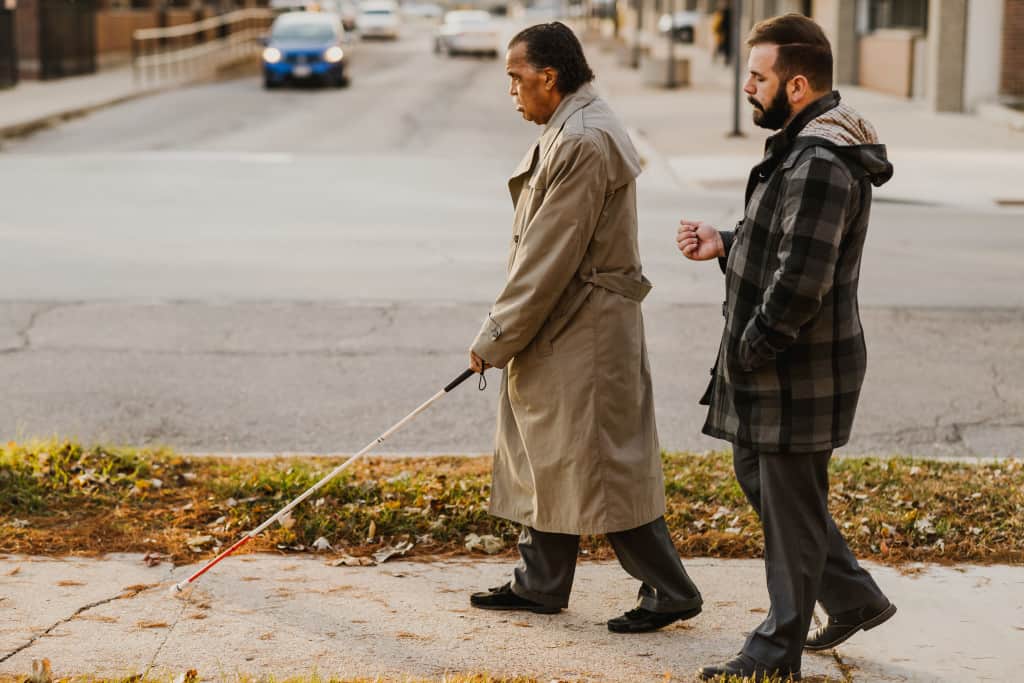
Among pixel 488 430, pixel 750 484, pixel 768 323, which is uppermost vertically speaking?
pixel 768 323

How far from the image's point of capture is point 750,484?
4.35 meters

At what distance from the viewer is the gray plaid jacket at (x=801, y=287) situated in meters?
3.88

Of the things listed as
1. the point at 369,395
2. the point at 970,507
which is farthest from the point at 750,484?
the point at 369,395

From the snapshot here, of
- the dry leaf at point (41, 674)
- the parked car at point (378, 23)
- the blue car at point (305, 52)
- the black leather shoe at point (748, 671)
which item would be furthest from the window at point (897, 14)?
the parked car at point (378, 23)

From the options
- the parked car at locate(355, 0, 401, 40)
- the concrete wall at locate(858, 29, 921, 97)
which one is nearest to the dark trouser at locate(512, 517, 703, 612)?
the concrete wall at locate(858, 29, 921, 97)

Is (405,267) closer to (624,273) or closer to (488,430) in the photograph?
(488,430)

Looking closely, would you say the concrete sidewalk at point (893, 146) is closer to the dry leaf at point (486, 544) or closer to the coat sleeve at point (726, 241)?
the dry leaf at point (486, 544)

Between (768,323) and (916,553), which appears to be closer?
(768,323)

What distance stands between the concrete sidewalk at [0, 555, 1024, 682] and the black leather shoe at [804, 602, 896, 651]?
0.06 meters

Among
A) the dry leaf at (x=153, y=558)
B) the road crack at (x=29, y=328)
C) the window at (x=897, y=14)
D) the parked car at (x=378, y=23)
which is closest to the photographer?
the dry leaf at (x=153, y=558)

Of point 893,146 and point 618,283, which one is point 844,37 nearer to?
point 893,146

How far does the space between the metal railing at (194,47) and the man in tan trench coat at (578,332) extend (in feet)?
100

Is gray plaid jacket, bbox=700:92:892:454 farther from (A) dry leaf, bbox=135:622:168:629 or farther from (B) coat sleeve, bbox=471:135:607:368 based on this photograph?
(A) dry leaf, bbox=135:622:168:629

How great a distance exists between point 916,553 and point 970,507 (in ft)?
1.64
